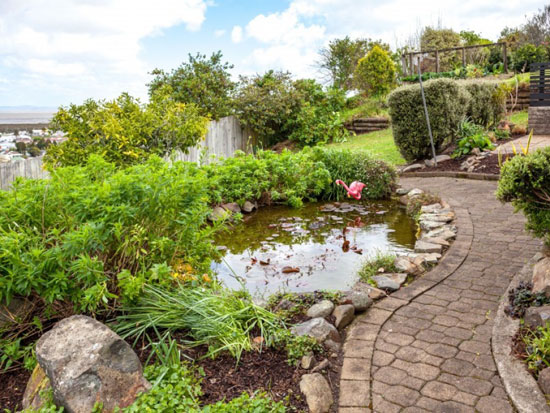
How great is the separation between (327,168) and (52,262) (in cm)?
652

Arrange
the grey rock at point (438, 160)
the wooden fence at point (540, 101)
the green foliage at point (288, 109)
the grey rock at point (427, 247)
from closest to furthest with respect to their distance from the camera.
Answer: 1. the grey rock at point (427, 247)
2. the grey rock at point (438, 160)
3. the wooden fence at point (540, 101)
4. the green foliage at point (288, 109)

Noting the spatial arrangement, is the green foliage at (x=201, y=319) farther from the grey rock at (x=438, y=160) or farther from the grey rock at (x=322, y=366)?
the grey rock at (x=438, y=160)

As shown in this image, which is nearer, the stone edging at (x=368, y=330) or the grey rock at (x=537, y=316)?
the stone edging at (x=368, y=330)

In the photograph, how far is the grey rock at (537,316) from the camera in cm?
323

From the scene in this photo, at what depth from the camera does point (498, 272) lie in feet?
15.3

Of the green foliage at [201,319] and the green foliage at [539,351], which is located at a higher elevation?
the green foliage at [201,319]

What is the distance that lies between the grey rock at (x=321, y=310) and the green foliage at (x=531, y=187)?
1.80m

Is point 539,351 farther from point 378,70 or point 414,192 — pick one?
point 378,70

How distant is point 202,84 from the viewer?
13273 mm

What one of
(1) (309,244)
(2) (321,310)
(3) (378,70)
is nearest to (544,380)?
(2) (321,310)

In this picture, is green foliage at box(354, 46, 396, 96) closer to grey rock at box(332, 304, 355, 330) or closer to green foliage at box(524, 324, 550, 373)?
grey rock at box(332, 304, 355, 330)

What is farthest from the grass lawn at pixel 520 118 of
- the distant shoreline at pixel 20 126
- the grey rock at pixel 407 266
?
the distant shoreline at pixel 20 126

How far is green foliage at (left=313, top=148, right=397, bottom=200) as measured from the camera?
8.58m

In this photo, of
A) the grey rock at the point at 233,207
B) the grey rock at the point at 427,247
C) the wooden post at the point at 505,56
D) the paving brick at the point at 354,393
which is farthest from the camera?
the wooden post at the point at 505,56
